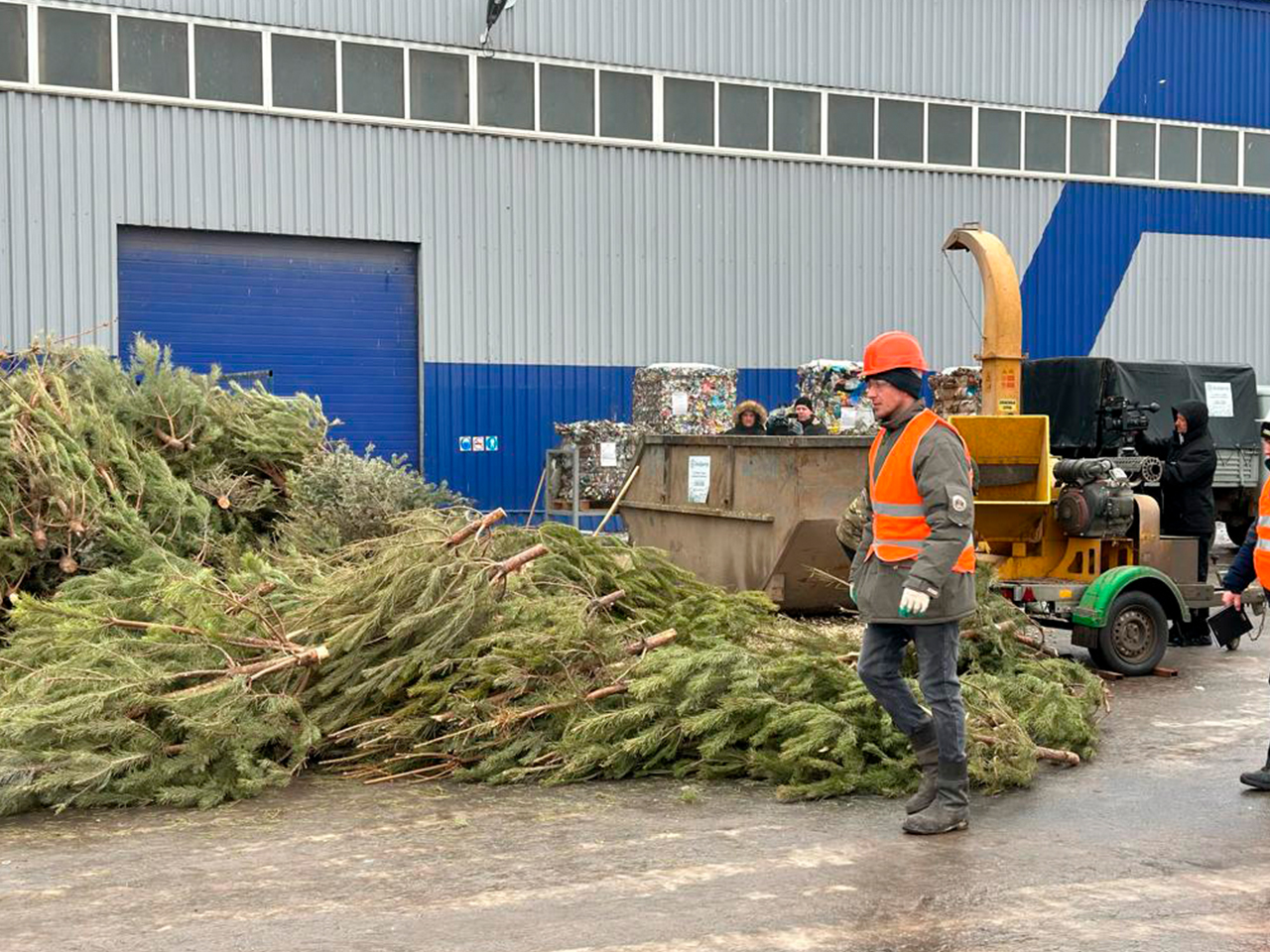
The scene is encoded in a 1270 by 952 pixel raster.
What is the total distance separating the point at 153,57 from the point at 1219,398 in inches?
582

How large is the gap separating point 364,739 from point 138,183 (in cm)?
1461

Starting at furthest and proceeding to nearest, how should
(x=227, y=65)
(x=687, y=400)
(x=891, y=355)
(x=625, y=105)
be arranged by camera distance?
(x=625, y=105) < (x=687, y=400) < (x=227, y=65) < (x=891, y=355)

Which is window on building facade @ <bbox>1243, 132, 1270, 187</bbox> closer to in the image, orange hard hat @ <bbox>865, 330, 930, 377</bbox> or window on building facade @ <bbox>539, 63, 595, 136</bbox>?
window on building facade @ <bbox>539, 63, 595, 136</bbox>

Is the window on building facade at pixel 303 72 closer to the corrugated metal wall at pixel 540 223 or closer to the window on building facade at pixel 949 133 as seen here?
the corrugated metal wall at pixel 540 223

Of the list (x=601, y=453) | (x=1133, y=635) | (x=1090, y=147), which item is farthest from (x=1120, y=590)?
(x=1090, y=147)

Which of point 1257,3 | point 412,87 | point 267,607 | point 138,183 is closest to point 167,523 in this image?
point 267,607

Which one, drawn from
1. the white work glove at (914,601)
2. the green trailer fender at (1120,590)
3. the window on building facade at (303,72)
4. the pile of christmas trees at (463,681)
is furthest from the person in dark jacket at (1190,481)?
the window on building facade at (303,72)

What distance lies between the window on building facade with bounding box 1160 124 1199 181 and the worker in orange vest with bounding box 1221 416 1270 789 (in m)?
20.4

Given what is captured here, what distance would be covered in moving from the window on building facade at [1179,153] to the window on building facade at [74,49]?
57.8ft

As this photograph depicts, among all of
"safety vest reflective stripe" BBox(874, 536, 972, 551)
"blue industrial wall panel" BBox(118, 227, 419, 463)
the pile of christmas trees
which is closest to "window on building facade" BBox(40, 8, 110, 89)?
"blue industrial wall panel" BBox(118, 227, 419, 463)

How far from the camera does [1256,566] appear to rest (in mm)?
7637

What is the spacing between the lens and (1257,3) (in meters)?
27.7

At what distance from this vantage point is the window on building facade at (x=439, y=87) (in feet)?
71.3

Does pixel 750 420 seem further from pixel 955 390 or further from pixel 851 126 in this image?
pixel 851 126
